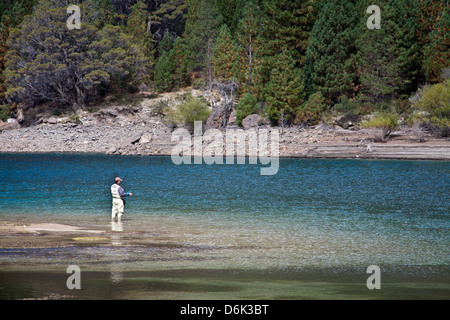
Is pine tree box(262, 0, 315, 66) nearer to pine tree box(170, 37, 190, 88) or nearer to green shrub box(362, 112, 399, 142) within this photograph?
pine tree box(170, 37, 190, 88)

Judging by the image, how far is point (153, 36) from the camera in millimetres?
93750

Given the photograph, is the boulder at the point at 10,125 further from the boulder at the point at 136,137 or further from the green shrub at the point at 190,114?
the green shrub at the point at 190,114

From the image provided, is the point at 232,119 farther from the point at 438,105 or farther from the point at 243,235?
the point at 243,235

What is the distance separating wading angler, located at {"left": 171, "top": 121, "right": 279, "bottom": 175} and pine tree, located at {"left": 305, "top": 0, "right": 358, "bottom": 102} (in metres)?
9.12

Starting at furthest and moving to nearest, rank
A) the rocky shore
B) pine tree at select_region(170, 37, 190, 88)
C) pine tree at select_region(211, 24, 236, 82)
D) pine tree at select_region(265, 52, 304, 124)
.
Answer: pine tree at select_region(170, 37, 190, 88)
pine tree at select_region(211, 24, 236, 82)
pine tree at select_region(265, 52, 304, 124)
the rocky shore

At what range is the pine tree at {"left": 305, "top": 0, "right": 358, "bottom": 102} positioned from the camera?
6712 centimetres

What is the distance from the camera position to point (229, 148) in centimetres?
6162

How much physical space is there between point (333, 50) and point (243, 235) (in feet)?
173

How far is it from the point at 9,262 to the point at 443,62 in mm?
56412

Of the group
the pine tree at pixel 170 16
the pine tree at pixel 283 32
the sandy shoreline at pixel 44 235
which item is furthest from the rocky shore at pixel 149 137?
the sandy shoreline at pixel 44 235

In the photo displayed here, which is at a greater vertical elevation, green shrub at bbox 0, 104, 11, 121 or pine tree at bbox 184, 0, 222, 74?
pine tree at bbox 184, 0, 222, 74

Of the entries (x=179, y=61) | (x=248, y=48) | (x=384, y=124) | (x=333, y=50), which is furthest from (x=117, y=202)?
(x=179, y=61)

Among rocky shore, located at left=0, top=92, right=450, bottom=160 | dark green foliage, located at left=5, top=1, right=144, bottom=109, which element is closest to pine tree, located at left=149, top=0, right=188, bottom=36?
dark green foliage, located at left=5, top=1, right=144, bottom=109
